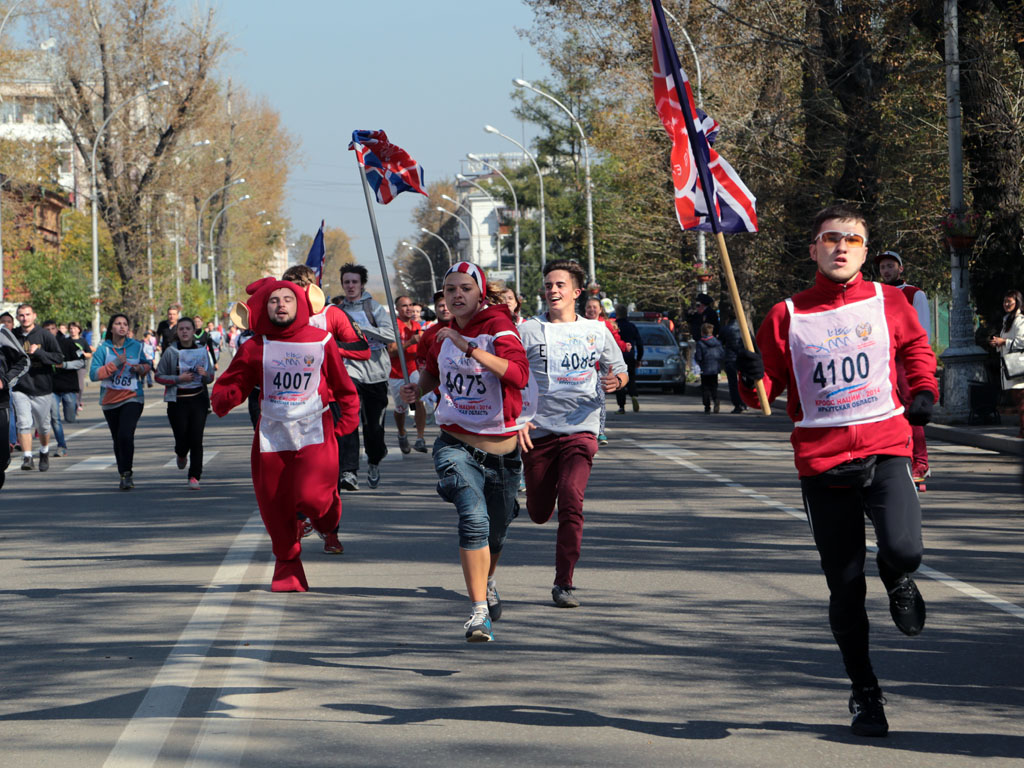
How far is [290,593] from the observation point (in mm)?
8680

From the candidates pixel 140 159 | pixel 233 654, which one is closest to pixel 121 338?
pixel 233 654

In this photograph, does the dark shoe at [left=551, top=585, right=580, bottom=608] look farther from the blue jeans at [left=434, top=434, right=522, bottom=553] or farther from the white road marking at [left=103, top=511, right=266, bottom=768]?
the white road marking at [left=103, top=511, right=266, bottom=768]

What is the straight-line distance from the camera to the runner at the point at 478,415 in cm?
720

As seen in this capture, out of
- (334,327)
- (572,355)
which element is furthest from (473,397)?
(334,327)

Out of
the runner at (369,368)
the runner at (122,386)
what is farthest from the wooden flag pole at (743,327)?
the runner at (122,386)

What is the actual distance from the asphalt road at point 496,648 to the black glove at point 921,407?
110cm

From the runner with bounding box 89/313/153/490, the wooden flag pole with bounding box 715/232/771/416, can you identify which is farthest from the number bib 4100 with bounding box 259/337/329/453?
the runner with bounding box 89/313/153/490

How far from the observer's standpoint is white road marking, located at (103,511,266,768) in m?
5.30

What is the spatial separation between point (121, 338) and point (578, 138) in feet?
196

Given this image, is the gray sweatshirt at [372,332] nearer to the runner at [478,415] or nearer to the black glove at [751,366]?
the runner at [478,415]

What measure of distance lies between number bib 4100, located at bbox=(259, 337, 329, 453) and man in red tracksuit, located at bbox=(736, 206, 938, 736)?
144 inches

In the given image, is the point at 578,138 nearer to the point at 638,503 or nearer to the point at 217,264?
the point at 217,264

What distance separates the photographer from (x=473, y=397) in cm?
741

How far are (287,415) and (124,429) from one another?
273 inches
